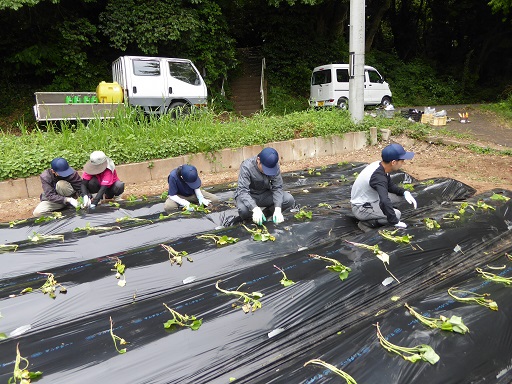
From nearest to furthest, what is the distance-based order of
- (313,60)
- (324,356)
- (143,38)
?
(324,356) → (143,38) → (313,60)

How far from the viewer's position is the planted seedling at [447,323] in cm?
231

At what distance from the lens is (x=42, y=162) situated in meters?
6.33

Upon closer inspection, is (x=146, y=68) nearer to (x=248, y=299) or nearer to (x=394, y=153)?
(x=394, y=153)

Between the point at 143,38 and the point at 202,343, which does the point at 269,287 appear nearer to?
the point at 202,343

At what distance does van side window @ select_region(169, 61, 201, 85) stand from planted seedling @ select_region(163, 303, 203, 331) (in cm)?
939

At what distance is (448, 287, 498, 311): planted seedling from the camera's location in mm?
2562

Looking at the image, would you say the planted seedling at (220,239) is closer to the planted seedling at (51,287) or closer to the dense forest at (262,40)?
the planted seedling at (51,287)

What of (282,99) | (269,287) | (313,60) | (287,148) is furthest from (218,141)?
(313,60)

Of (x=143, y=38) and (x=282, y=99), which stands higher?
(x=143, y=38)

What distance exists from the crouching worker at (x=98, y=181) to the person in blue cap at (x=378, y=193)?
320cm

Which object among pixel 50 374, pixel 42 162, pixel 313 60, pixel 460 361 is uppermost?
pixel 313 60

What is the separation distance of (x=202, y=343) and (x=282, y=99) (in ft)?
47.9

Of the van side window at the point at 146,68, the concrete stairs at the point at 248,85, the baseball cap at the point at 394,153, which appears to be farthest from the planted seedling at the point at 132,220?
the concrete stairs at the point at 248,85

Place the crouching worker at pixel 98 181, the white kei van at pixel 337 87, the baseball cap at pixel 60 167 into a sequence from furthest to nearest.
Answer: the white kei van at pixel 337 87 → the crouching worker at pixel 98 181 → the baseball cap at pixel 60 167
